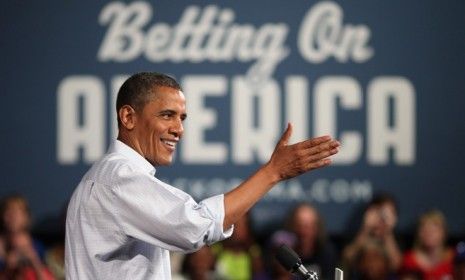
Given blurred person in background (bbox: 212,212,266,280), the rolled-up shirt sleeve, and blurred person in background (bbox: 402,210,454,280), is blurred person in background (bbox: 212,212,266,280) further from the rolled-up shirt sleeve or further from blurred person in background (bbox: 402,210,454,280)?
the rolled-up shirt sleeve

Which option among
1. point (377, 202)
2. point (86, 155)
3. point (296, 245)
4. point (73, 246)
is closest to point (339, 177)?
point (377, 202)

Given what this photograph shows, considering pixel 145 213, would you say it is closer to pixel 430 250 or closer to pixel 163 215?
pixel 163 215

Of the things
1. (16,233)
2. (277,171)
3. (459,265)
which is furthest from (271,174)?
(16,233)

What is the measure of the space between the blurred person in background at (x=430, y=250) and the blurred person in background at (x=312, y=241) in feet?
1.59

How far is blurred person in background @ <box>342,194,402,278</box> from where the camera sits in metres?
7.60

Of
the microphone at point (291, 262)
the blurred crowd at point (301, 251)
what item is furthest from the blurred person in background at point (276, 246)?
the microphone at point (291, 262)

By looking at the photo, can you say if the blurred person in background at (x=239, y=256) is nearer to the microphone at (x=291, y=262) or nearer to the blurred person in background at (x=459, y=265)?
the blurred person in background at (x=459, y=265)

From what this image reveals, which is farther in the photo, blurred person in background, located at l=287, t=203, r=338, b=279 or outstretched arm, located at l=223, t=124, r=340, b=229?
blurred person in background, located at l=287, t=203, r=338, b=279

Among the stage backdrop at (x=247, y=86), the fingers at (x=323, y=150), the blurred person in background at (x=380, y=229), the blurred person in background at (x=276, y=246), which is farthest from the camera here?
the stage backdrop at (x=247, y=86)

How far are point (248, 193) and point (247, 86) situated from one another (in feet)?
18.1

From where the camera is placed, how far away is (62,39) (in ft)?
27.7

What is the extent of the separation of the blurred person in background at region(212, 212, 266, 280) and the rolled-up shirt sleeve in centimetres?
449

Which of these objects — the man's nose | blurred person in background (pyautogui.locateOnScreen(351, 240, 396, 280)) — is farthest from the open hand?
blurred person in background (pyautogui.locateOnScreen(351, 240, 396, 280))

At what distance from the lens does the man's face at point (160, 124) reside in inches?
121
